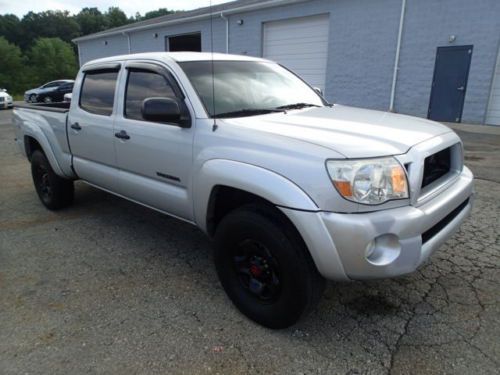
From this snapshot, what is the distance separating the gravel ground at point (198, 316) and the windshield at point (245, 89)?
1.42 metres

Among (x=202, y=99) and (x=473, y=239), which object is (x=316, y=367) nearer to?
(x=202, y=99)

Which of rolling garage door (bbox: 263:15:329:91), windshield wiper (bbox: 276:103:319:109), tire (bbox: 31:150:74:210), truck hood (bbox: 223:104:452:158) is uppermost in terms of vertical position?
rolling garage door (bbox: 263:15:329:91)

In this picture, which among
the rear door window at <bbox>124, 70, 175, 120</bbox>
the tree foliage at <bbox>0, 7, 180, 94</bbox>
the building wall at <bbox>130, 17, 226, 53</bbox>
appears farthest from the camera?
the tree foliage at <bbox>0, 7, 180, 94</bbox>

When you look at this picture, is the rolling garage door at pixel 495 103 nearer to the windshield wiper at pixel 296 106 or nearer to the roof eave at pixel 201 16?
the roof eave at pixel 201 16

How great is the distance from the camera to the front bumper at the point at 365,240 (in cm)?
208

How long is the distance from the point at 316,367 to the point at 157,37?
72.5 feet

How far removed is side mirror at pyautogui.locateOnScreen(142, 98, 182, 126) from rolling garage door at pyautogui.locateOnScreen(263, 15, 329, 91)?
1215cm

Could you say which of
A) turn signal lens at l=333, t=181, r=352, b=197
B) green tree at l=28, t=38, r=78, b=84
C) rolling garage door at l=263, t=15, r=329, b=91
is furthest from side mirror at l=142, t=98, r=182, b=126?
green tree at l=28, t=38, r=78, b=84

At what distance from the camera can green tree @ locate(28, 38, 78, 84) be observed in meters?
45.0

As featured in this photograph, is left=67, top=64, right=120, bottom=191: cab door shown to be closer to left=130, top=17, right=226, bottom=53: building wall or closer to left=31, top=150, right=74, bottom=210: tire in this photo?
left=31, top=150, right=74, bottom=210: tire

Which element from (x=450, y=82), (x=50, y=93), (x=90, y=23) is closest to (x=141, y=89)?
(x=450, y=82)

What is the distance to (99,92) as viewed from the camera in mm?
3916

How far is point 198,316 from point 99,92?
248 centimetres

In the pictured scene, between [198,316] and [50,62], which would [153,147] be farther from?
[50,62]
